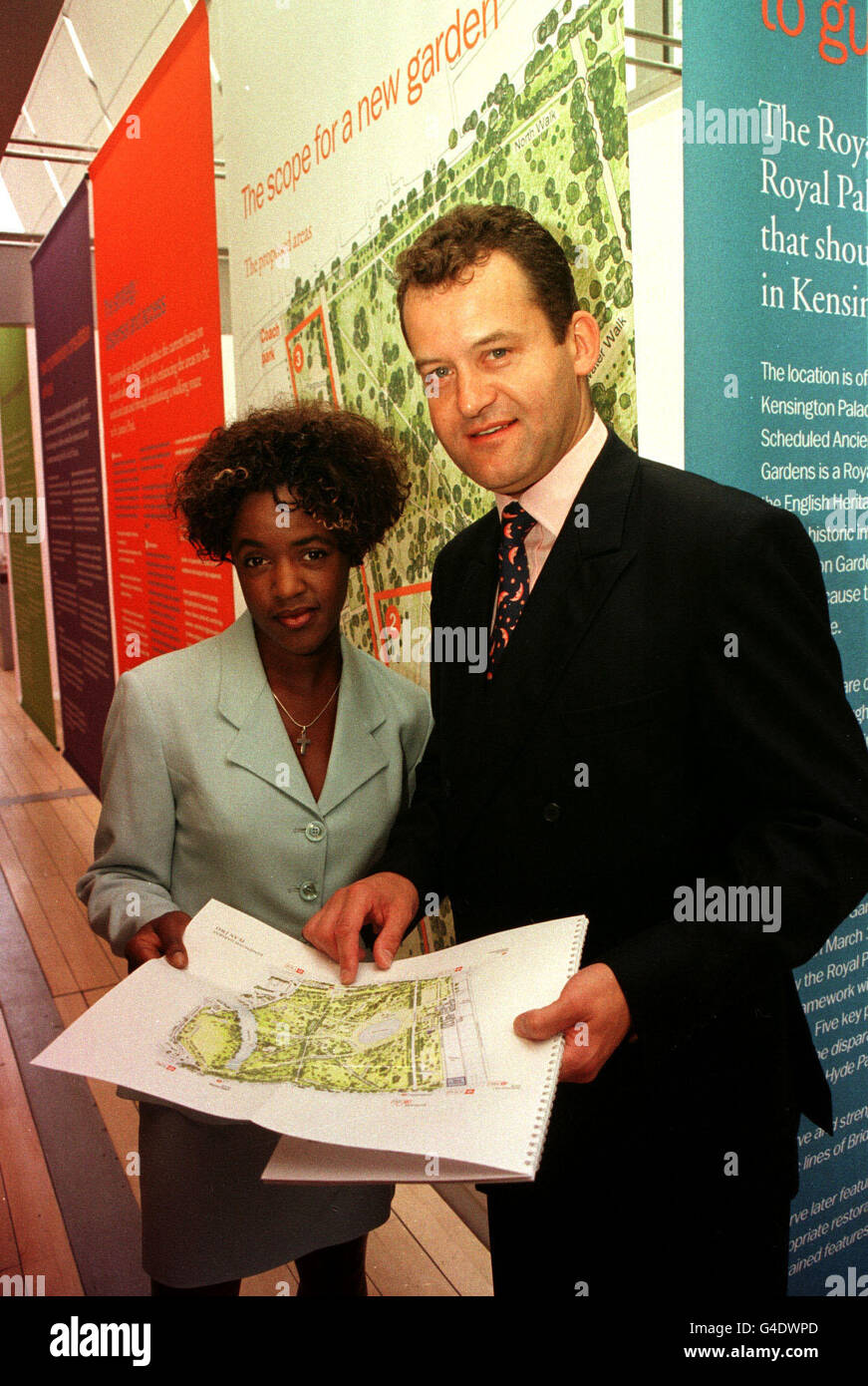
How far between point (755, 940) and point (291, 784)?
779 millimetres

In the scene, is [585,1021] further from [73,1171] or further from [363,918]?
[73,1171]

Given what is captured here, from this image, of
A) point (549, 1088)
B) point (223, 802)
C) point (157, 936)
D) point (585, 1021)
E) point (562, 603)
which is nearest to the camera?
point (549, 1088)

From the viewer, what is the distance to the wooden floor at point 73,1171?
7.88ft

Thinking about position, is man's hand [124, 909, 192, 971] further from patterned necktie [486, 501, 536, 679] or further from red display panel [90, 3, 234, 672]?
red display panel [90, 3, 234, 672]

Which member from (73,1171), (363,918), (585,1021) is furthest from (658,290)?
(73,1171)

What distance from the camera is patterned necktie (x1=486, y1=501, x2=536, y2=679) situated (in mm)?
1457

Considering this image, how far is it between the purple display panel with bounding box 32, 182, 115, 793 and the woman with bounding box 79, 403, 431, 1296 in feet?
10.7

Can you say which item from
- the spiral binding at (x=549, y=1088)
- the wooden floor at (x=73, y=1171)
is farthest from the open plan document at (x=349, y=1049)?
the wooden floor at (x=73, y=1171)

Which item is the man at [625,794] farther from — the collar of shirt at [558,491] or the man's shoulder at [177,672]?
the man's shoulder at [177,672]

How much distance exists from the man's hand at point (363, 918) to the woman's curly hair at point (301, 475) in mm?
601

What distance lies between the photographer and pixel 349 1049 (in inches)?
44.3

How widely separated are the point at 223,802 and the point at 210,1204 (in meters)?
0.65

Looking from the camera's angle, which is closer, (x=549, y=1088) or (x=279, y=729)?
(x=549, y=1088)
